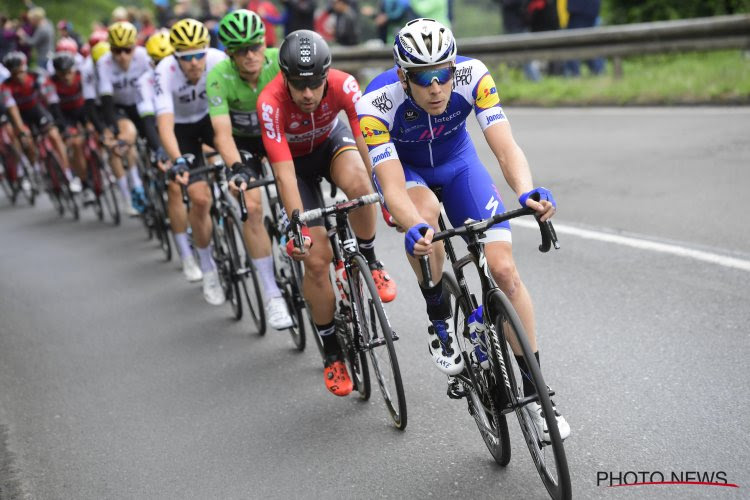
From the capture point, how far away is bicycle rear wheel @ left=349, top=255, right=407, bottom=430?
16.5 ft

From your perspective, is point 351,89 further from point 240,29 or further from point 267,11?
point 267,11

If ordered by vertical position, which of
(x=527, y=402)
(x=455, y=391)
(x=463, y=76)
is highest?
(x=463, y=76)

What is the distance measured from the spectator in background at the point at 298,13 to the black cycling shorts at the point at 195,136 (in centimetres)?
1019

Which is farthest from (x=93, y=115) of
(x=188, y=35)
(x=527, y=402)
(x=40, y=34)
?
(x=40, y=34)

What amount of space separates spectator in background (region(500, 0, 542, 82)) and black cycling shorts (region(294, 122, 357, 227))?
35.9 ft

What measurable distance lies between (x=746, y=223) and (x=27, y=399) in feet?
18.9

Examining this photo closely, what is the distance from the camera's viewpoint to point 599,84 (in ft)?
49.3

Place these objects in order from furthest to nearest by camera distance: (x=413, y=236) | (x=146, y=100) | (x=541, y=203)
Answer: (x=146, y=100) < (x=413, y=236) < (x=541, y=203)

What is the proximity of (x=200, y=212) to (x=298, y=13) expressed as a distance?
11.0 meters

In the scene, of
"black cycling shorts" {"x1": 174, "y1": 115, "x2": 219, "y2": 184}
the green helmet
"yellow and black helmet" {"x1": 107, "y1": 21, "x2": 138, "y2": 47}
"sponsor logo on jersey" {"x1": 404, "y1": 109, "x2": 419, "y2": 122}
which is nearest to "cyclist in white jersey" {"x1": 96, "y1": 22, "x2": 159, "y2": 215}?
"yellow and black helmet" {"x1": 107, "y1": 21, "x2": 138, "y2": 47}

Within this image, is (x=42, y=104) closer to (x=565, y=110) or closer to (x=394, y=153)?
(x=565, y=110)

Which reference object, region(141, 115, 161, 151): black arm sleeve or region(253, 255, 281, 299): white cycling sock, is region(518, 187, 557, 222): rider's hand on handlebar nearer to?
region(253, 255, 281, 299): white cycling sock

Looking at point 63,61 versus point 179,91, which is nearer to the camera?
point 179,91

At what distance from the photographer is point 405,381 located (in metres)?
5.91
